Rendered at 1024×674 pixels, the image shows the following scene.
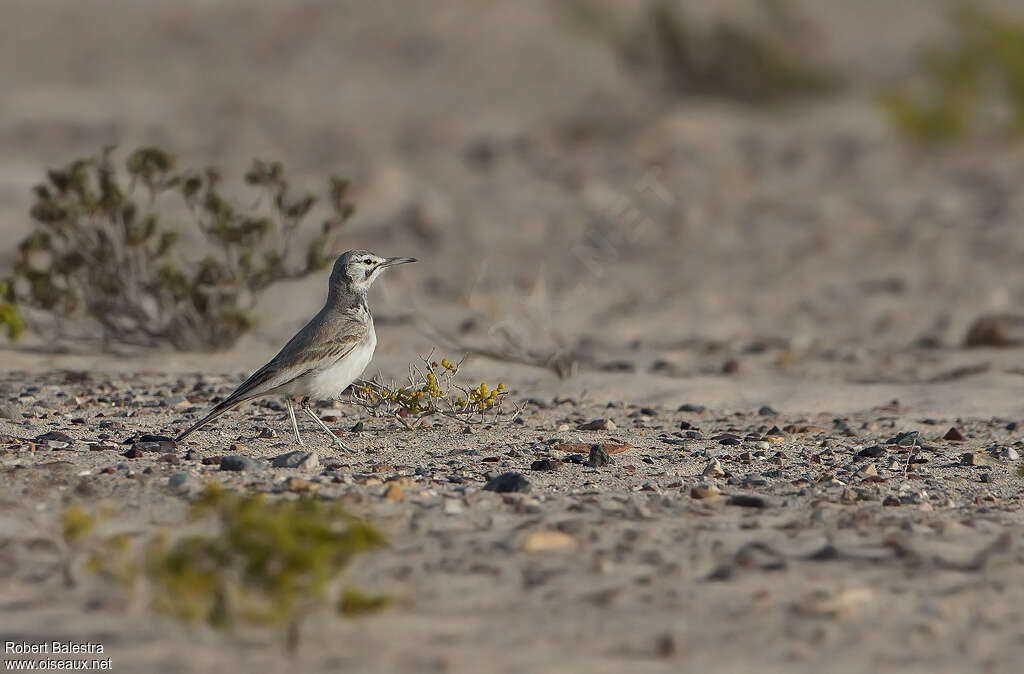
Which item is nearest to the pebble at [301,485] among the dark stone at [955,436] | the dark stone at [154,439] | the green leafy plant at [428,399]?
the dark stone at [154,439]

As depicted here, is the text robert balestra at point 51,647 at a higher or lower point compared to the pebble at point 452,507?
lower

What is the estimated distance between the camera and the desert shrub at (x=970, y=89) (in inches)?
786

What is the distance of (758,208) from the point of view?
16328mm

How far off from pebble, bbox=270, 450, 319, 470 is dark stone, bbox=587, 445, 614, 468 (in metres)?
1.27

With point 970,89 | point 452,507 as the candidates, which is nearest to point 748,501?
point 452,507

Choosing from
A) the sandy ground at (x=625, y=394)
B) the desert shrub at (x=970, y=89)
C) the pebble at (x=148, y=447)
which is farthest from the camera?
the desert shrub at (x=970, y=89)

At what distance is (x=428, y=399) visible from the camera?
7.01 metres

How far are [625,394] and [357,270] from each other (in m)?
2.12

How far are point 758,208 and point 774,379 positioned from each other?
736 centimetres

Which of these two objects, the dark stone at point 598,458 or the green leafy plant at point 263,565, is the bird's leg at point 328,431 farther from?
the green leafy plant at point 263,565

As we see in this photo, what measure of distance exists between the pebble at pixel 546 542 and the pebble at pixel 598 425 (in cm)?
248

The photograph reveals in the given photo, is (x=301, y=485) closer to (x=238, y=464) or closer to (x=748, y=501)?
(x=238, y=464)

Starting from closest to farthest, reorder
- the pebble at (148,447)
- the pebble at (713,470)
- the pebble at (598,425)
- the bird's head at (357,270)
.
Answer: the pebble at (713,470) < the pebble at (148,447) < the bird's head at (357,270) < the pebble at (598,425)

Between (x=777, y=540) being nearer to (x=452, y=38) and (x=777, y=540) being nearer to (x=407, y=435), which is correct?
(x=407, y=435)
